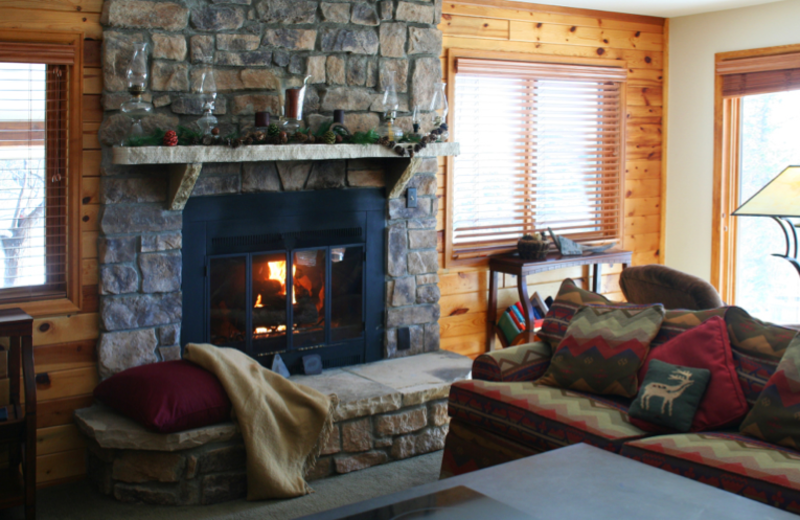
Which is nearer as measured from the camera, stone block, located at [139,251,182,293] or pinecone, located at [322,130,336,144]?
stone block, located at [139,251,182,293]

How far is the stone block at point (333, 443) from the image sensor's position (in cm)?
347

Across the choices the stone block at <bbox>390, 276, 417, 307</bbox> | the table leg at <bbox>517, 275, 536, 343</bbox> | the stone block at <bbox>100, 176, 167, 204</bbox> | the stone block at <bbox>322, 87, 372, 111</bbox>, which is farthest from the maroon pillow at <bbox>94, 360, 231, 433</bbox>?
the table leg at <bbox>517, 275, 536, 343</bbox>

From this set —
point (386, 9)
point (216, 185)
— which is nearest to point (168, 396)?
point (216, 185)

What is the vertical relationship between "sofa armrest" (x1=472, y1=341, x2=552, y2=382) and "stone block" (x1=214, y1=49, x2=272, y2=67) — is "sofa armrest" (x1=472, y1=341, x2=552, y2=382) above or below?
below

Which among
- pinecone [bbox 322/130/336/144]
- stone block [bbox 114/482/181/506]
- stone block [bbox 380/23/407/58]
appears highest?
stone block [bbox 380/23/407/58]

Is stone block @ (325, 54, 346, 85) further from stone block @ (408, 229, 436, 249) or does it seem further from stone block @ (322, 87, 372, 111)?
stone block @ (408, 229, 436, 249)

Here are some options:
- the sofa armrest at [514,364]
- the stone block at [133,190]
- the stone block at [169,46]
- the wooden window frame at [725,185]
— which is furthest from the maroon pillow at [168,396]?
the wooden window frame at [725,185]

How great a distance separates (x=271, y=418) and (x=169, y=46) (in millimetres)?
1749

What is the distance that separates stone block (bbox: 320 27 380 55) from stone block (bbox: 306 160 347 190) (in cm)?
59

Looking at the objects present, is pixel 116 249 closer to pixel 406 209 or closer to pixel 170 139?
pixel 170 139

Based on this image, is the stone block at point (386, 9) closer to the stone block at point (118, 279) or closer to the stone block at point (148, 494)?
the stone block at point (118, 279)

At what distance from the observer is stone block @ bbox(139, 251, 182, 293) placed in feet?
11.3

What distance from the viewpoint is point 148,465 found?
3115mm

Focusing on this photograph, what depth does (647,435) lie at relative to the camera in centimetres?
282
